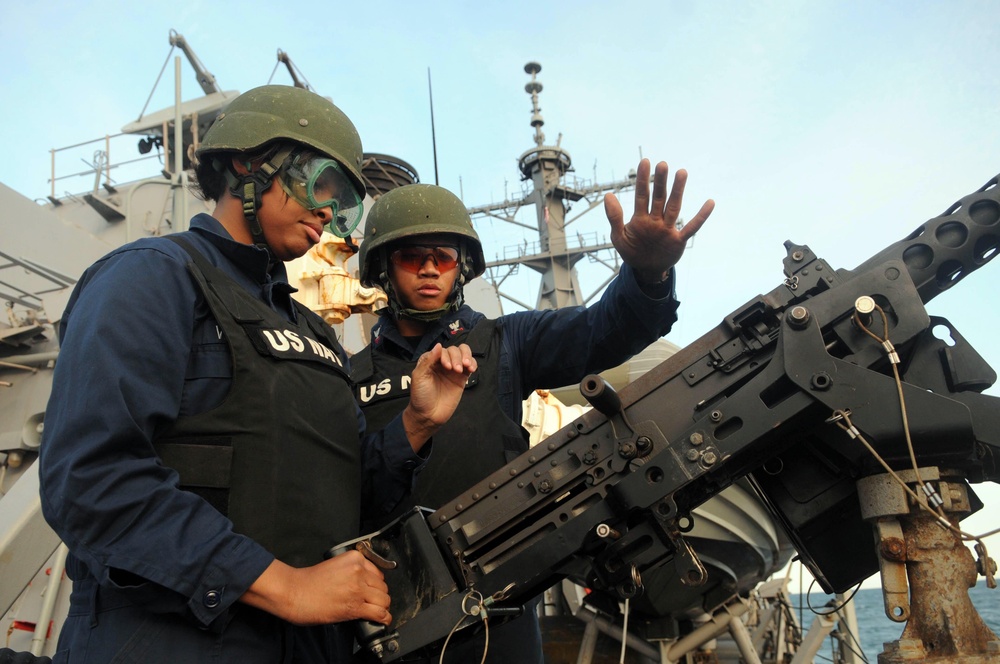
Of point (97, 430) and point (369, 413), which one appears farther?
point (369, 413)

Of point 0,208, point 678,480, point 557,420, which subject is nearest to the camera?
point 678,480

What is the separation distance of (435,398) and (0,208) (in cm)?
851

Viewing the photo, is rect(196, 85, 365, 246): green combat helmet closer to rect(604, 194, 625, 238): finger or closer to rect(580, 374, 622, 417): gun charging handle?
rect(604, 194, 625, 238): finger

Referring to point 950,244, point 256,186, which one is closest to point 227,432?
point 256,186

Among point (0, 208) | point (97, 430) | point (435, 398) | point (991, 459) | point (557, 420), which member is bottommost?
point (991, 459)

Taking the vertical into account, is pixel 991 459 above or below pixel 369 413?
below

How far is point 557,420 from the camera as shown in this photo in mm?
4578

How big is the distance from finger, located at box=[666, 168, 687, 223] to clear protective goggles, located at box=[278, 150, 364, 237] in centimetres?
95

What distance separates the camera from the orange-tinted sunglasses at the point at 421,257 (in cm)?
323

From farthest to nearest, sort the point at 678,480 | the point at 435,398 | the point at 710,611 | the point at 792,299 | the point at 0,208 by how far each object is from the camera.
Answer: the point at 0,208, the point at 710,611, the point at 435,398, the point at 792,299, the point at 678,480

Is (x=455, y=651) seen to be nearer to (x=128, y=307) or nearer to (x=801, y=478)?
(x=801, y=478)

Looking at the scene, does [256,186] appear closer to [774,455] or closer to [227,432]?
[227,432]

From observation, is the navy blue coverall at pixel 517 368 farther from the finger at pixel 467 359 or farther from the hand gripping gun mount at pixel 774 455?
the finger at pixel 467 359

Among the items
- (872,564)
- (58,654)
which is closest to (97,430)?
(58,654)
